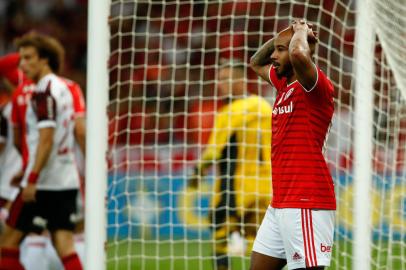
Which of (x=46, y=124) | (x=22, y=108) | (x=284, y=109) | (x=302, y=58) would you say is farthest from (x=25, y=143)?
(x=302, y=58)

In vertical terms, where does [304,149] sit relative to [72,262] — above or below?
above

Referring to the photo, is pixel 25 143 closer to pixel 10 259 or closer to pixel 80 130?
pixel 80 130

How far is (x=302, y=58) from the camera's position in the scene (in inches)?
155

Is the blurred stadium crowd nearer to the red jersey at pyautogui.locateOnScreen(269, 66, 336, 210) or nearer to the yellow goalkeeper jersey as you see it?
the yellow goalkeeper jersey

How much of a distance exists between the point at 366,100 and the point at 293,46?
182cm

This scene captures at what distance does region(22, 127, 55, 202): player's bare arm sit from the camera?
21.3ft

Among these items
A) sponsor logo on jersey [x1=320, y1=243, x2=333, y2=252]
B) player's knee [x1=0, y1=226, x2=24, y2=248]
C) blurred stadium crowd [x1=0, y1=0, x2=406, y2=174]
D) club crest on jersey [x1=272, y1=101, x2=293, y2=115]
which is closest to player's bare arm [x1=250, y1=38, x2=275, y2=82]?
club crest on jersey [x1=272, y1=101, x2=293, y2=115]

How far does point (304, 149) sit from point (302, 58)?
0.44 m

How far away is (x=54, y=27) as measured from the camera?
14.7 meters

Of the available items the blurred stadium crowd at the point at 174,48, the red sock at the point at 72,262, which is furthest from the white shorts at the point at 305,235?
the red sock at the point at 72,262

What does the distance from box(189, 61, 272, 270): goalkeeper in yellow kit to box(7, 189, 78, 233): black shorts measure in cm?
90

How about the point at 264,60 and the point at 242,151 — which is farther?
the point at 242,151

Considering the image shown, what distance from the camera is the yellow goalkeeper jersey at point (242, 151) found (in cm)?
651

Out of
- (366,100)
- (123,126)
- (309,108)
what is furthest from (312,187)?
(123,126)
